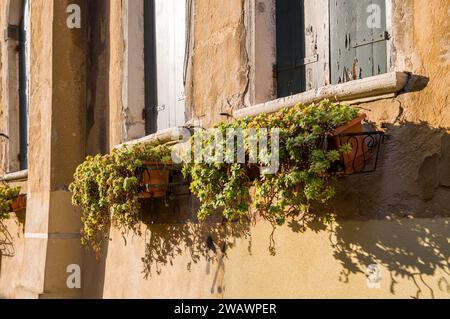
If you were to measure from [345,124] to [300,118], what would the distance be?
234 millimetres

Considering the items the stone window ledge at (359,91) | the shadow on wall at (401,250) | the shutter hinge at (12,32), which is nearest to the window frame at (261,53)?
the stone window ledge at (359,91)

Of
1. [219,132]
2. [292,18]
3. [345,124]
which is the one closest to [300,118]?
[345,124]

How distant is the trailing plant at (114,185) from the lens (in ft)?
15.5

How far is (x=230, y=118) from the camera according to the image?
457 cm

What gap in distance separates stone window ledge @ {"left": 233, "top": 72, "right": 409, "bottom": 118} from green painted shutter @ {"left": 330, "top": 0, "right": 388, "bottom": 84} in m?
0.26

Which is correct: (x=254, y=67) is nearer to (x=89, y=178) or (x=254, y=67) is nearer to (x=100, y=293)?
(x=89, y=178)

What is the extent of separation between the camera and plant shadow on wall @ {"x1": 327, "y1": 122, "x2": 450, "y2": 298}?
307 cm

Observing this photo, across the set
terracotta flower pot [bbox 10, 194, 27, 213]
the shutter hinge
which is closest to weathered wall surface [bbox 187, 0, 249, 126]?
terracotta flower pot [bbox 10, 194, 27, 213]

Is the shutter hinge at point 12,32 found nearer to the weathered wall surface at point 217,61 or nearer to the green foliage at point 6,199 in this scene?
the green foliage at point 6,199

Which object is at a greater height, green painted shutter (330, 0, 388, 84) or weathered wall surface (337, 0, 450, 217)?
green painted shutter (330, 0, 388, 84)

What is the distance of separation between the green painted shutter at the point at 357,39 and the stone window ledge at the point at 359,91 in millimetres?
257

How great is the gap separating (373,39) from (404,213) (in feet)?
3.53

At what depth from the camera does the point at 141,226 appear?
18.2 feet

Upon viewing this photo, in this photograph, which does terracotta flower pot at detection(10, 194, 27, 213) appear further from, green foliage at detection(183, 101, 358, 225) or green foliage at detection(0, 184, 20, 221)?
green foliage at detection(183, 101, 358, 225)
